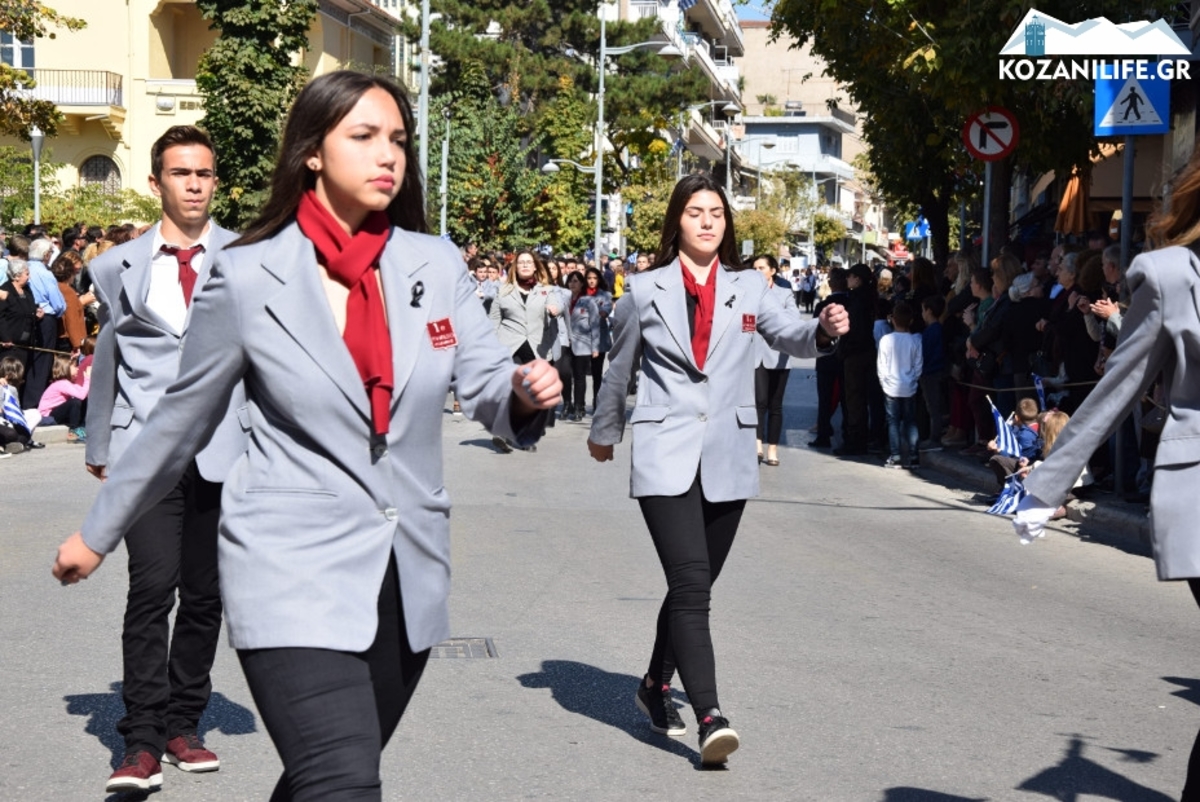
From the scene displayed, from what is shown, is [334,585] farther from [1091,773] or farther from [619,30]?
[619,30]

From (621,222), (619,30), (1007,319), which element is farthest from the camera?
(621,222)

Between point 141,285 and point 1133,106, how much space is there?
29.9ft

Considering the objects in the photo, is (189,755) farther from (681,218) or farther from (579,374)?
(579,374)

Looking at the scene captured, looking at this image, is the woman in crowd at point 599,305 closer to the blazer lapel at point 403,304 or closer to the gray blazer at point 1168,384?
the gray blazer at point 1168,384

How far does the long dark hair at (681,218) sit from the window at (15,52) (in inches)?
1819

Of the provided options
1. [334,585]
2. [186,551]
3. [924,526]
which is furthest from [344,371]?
[924,526]

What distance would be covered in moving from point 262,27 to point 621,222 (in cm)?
2717

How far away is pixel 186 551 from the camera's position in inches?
225

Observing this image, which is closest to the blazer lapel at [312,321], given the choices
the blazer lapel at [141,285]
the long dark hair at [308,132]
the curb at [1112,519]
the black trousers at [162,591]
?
the long dark hair at [308,132]

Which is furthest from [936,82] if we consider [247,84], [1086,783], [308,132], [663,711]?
[247,84]

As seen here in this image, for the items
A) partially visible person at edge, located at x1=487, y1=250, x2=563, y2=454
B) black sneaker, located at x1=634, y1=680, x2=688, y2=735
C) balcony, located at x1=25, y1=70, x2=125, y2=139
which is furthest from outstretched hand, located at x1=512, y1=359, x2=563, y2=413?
balcony, located at x1=25, y1=70, x2=125, y2=139

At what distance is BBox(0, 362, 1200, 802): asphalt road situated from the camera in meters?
5.88

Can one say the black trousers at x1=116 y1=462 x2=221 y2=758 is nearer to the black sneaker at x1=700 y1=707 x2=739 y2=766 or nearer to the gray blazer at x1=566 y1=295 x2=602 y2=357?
the black sneaker at x1=700 y1=707 x2=739 y2=766

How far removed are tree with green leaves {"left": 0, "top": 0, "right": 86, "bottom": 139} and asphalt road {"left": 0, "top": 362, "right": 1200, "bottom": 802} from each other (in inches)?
652
